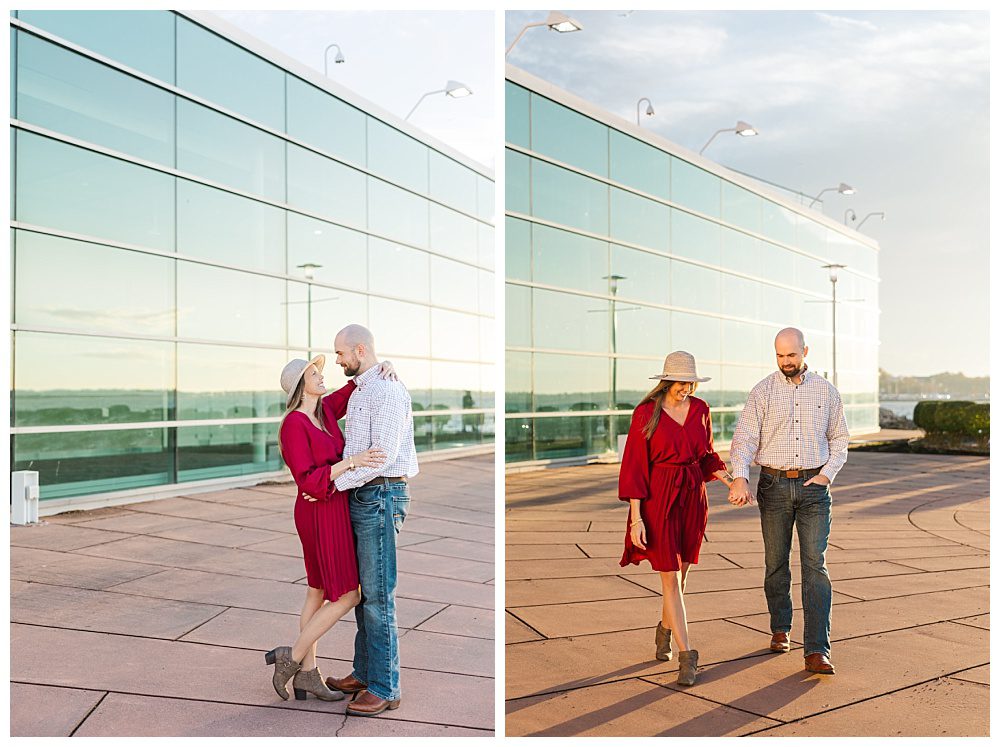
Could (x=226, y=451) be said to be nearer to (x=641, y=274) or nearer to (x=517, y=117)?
(x=517, y=117)

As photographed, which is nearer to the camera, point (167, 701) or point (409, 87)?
point (167, 701)

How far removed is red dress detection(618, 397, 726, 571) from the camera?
4.10 metres

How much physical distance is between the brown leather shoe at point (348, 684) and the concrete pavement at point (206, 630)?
0.45 ft

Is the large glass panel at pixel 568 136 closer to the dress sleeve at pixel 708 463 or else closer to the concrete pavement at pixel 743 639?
the concrete pavement at pixel 743 639

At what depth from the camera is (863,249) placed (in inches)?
981

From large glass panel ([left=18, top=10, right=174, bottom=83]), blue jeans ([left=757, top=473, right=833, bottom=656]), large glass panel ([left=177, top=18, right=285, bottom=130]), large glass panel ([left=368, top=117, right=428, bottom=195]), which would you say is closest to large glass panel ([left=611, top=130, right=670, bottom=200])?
large glass panel ([left=368, top=117, right=428, bottom=195])

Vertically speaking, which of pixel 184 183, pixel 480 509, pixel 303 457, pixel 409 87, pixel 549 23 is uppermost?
pixel 409 87

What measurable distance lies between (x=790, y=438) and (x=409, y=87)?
10990mm

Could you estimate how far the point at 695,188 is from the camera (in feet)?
61.6

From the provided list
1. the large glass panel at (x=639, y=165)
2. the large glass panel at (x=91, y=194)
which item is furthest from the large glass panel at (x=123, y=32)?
the large glass panel at (x=639, y=165)

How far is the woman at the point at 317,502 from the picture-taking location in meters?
3.49

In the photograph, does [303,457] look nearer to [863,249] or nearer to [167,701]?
[167,701]

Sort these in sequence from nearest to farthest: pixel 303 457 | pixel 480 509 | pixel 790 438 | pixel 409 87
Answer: pixel 303 457
pixel 790 438
pixel 480 509
pixel 409 87
